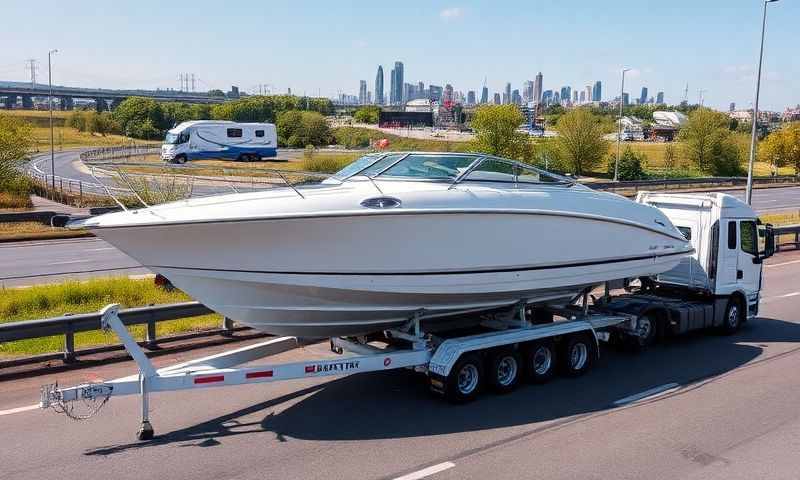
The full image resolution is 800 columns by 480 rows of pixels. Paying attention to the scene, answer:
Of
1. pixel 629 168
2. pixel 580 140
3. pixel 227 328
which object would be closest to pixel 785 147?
pixel 629 168

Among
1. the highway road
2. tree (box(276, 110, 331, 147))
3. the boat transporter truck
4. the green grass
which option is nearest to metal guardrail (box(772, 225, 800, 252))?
the boat transporter truck

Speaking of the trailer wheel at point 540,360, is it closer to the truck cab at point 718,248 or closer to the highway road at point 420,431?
the highway road at point 420,431

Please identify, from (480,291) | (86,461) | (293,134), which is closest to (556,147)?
(293,134)

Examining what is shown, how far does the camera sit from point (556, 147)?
5366cm

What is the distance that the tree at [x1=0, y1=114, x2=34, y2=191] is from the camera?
30877 millimetres

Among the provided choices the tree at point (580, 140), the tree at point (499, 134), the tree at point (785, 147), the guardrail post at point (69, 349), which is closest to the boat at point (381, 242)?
the guardrail post at point (69, 349)

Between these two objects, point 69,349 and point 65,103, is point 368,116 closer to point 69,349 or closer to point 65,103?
point 69,349

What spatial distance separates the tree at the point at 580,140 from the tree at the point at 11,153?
119 ft

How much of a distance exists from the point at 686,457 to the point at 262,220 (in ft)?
15.6

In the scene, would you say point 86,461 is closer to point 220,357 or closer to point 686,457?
point 220,357

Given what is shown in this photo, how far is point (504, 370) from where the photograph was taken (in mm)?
8906

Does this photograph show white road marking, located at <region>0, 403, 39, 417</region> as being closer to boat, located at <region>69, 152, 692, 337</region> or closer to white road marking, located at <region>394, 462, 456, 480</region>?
boat, located at <region>69, 152, 692, 337</region>

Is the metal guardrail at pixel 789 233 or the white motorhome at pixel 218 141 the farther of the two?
the white motorhome at pixel 218 141

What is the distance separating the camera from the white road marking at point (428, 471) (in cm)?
638
